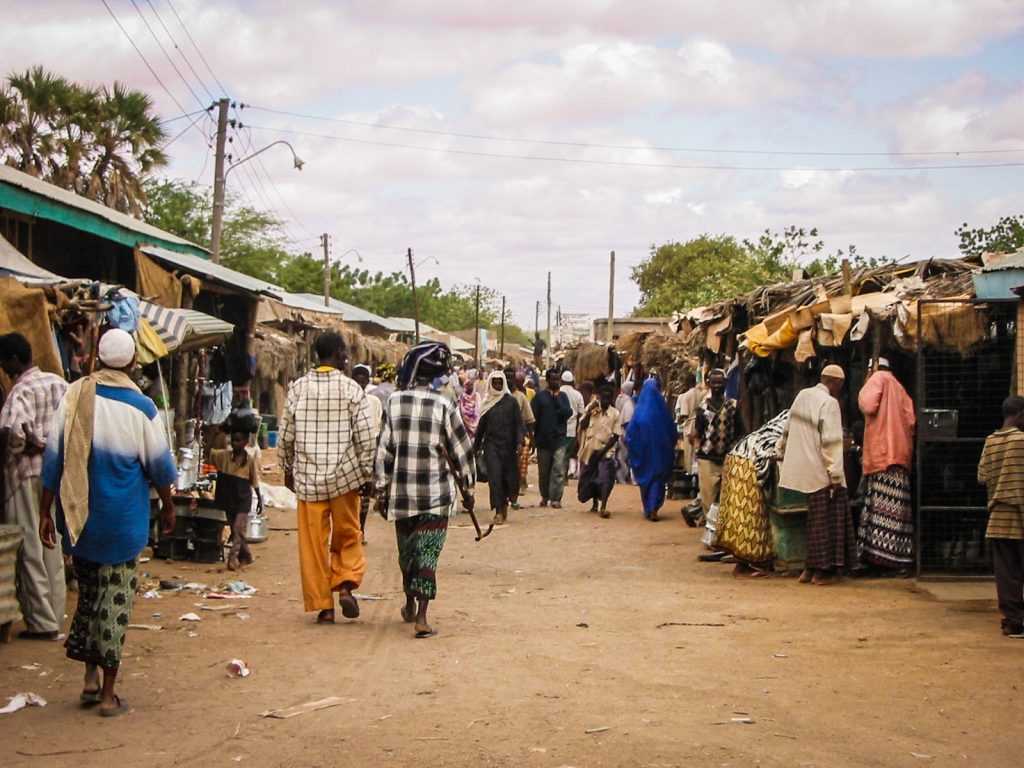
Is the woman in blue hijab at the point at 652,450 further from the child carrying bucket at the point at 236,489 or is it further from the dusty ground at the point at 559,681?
the child carrying bucket at the point at 236,489

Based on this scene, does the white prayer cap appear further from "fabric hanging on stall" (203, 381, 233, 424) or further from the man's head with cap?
"fabric hanging on stall" (203, 381, 233, 424)

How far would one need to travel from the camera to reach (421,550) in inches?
352

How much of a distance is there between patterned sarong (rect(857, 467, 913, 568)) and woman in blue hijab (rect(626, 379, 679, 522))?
18.9 ft

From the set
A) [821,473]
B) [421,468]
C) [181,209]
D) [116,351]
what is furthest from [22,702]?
[181,209]

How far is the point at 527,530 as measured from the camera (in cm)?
1598

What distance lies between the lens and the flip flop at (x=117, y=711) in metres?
6.36

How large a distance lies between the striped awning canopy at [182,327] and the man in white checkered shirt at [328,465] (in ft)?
11.0

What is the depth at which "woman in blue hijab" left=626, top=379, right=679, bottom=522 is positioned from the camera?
17.2 metres

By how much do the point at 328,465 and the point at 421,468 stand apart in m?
0.65

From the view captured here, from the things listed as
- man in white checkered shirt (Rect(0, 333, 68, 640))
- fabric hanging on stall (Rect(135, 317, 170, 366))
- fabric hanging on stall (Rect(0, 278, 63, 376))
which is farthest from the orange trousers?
fabric hanging on stall (Rect(135, 317, 170, 366))

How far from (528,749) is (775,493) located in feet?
21.4

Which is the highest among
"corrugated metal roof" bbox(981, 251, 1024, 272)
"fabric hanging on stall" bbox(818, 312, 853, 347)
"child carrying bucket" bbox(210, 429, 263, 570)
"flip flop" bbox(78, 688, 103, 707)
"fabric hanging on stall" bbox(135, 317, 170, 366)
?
"corrugated metal roof" bbox(981, 251, 1024, 272)

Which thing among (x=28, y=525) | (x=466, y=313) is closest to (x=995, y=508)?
(x=28, y=525)

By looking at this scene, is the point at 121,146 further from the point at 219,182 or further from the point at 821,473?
the point at 821,473
